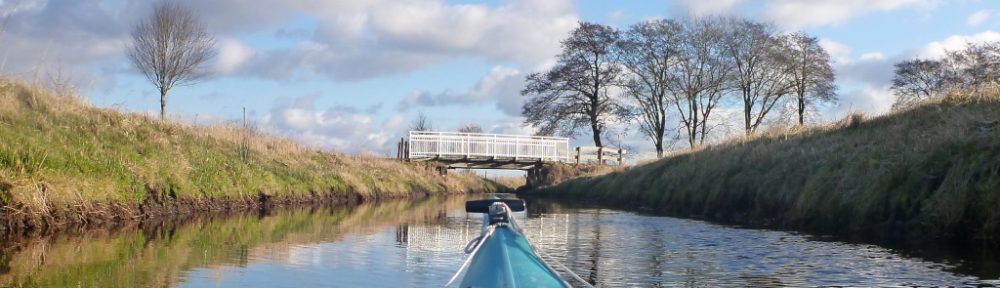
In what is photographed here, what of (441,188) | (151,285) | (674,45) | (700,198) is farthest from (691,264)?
(674,45)

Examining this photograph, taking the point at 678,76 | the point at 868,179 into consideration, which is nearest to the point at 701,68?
the point at 678,76

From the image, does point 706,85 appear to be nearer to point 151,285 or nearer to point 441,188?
point 441,188

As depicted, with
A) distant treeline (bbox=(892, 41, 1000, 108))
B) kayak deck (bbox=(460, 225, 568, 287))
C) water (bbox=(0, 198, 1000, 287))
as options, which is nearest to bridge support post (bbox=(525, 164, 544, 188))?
distant treeline (bbox=(892, 41, 1000, 108))

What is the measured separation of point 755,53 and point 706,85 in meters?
2.66

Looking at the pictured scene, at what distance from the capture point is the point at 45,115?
46.1 ft

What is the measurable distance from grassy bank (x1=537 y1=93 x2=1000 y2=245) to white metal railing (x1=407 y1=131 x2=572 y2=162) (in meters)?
18.4

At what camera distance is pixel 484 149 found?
41.8 m

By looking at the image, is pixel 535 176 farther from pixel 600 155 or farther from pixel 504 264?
pixel 504 264

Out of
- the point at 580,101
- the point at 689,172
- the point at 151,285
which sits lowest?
the point at 151,285

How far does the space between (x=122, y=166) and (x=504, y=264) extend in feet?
33.9

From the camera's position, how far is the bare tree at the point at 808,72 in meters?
41.5

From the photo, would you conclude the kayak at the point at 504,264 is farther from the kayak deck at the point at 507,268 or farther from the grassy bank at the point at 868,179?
the grassy bank at the point at 868,179

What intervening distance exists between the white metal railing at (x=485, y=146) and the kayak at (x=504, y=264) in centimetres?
3485

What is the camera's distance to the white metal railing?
4078 cm
